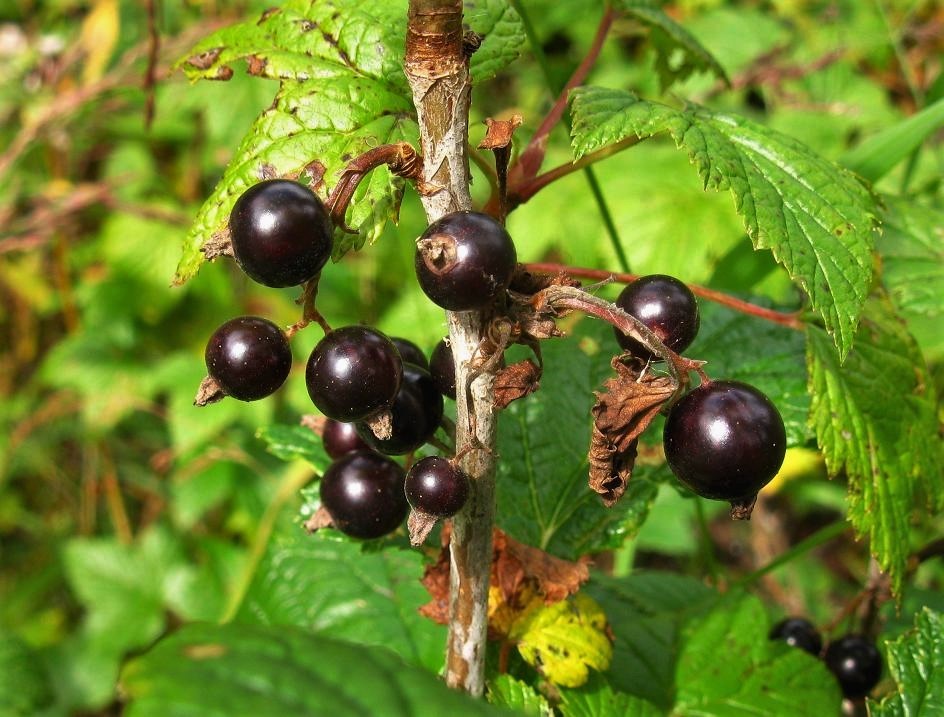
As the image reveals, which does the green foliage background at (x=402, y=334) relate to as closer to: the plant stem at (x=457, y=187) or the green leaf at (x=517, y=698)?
the green leaf at (x=517, y=698)

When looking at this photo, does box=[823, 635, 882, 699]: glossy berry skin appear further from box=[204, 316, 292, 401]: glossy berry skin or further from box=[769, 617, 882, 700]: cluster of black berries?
box=[204, 316, 292, 401]: glossy berry skin

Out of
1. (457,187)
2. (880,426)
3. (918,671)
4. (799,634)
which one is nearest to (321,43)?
(457,187)

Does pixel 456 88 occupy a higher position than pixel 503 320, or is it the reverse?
pixel 456 88

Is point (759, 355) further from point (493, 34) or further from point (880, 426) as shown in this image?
point (493, 34)

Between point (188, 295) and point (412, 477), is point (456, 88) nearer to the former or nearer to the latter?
point (412, 477)

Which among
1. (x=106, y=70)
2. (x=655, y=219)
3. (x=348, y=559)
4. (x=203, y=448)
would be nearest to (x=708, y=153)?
(x=348, y=559)
